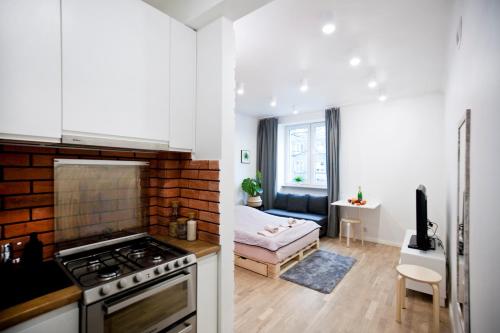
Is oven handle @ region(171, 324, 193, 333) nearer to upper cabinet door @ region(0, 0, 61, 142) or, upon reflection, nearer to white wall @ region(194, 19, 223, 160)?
white wall @ region(194, 19, 223, 160)

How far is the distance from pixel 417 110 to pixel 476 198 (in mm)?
3908

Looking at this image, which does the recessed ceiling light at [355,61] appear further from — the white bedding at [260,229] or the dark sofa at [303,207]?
the dark sofa at [303,207]

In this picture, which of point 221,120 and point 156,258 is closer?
point 156,258

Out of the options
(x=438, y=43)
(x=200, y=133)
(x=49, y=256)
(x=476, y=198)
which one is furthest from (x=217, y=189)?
(x=438, y=43)

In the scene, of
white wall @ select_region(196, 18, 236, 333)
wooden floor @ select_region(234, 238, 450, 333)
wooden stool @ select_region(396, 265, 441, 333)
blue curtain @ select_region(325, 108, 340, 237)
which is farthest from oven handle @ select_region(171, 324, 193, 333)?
blue curtain @ select_region(325, 108, 340, 237)

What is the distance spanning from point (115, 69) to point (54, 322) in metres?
1.32

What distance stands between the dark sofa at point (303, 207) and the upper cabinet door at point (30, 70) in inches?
175

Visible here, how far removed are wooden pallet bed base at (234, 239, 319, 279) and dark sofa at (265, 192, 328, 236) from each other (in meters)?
1.15

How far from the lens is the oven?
3.75 feet

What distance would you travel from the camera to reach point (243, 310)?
2.47 m

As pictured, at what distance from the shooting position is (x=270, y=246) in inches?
124

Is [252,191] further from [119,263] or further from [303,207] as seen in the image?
[119,263]

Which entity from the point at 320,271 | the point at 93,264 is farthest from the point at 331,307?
the point at 93,264

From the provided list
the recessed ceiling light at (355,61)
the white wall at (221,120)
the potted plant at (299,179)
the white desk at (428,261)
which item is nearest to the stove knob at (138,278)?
the white wall at (221,120)
